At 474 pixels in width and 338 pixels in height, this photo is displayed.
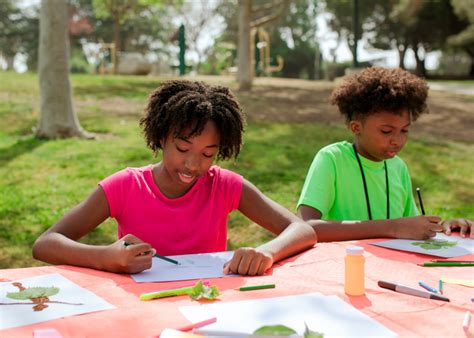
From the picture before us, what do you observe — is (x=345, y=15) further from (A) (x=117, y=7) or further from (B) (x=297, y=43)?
(A) (x=117, y=7)

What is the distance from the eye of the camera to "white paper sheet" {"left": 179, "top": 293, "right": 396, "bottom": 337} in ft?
4.85

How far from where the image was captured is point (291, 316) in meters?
1.56

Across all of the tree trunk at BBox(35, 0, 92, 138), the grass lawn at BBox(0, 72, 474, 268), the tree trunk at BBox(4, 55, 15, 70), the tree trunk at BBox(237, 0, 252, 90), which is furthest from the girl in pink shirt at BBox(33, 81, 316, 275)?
the tree trunk at BBox(4, 55, 15, 70)

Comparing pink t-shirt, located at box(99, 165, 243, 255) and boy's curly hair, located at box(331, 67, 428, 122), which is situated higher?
boy's curly hair, located at box(331, 67, 428, 122)

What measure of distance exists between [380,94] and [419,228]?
79 cm

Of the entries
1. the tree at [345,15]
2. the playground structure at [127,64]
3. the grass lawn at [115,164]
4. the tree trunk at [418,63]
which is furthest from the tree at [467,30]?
the grass lawn at [115,164]

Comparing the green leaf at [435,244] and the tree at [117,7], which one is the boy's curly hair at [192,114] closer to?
the green leaf at [435,244]

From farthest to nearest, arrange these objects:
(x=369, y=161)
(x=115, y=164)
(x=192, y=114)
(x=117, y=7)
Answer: (x=117, y=7)
(x=115, y=164)
(x=369, y=161)
(x=192, y=114)

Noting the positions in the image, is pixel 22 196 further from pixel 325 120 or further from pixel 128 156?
pixel 325 120

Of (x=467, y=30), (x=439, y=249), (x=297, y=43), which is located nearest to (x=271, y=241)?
(x=439, y=249)

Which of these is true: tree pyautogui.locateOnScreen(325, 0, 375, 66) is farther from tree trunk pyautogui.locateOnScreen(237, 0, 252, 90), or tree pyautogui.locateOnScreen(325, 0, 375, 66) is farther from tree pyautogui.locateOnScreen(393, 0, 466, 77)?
tree trunk pyautogui.locateOnScreen(237, 0, 252, 90)

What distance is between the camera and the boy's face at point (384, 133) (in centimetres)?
297

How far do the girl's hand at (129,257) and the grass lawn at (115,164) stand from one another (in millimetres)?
2794

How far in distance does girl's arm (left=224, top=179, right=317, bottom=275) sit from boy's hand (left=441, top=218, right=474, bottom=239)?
717 mm
